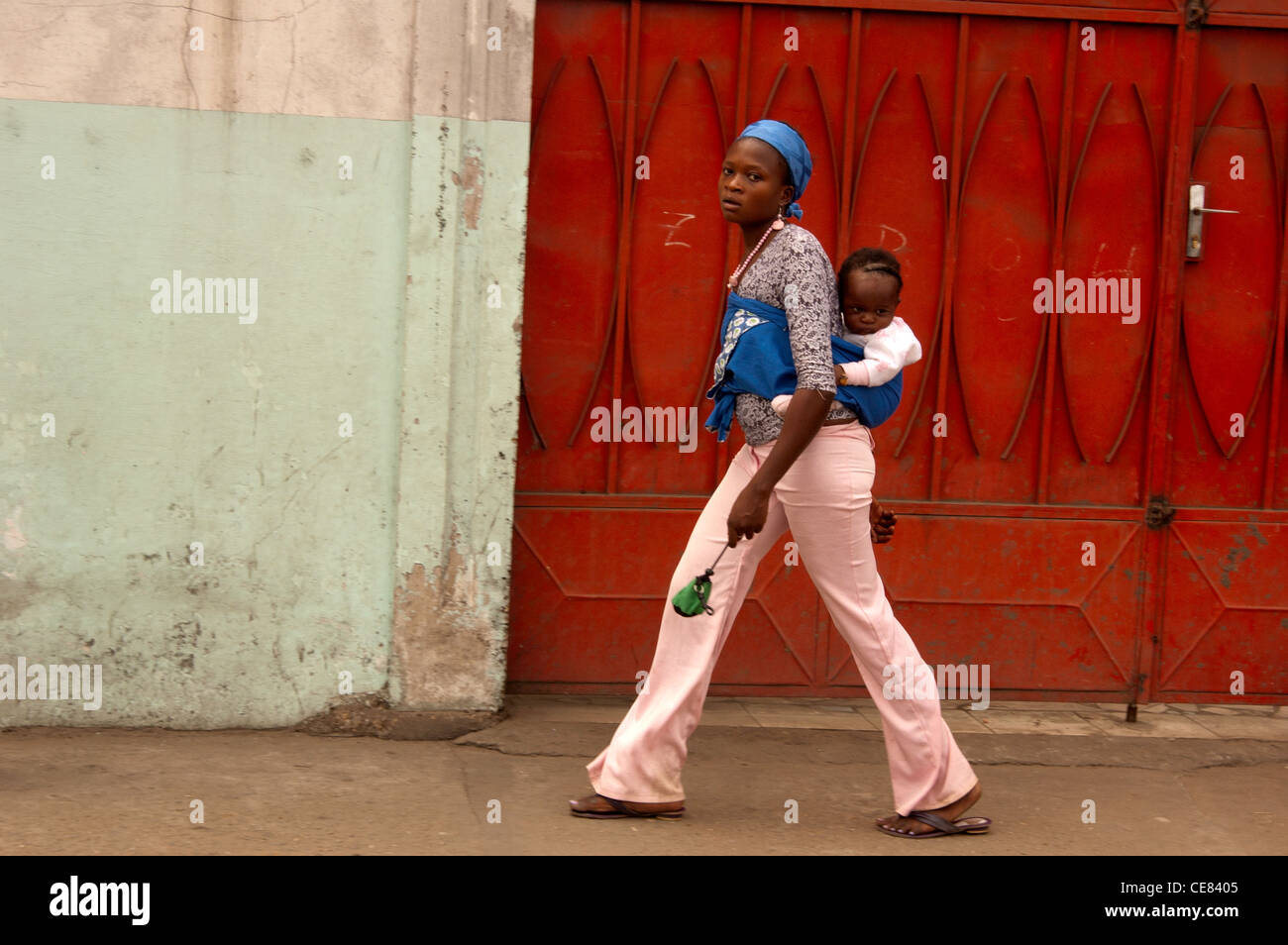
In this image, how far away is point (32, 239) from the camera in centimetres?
488

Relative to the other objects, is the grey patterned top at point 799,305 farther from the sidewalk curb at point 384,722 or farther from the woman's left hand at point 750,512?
the sidewalk curb at point 384,722

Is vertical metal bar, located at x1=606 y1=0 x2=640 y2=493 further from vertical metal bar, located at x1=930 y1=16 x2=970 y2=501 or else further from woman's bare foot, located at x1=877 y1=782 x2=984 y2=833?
woman's bare foot, located at x1=877 y1=782 x2=984 y2=833

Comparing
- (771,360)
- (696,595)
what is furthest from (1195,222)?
(696,595)

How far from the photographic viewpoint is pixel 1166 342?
226 inches

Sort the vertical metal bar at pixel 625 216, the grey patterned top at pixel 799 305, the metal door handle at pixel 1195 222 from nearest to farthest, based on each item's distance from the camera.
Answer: the grey patterned top at pixel 799 305
the vertical metal bar at pixel 625 216
the metal door handle at pixel 1195 222

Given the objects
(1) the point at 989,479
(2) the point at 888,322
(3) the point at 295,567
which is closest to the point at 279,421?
(3) the point at 295,567

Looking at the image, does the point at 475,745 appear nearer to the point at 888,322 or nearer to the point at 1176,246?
the point at 888,322

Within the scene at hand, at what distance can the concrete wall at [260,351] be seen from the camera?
16.1ft

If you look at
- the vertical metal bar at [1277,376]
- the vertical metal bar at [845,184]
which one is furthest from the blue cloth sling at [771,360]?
the vertical metal bar at [1277,376]

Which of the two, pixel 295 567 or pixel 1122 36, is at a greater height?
pixel 1122 36

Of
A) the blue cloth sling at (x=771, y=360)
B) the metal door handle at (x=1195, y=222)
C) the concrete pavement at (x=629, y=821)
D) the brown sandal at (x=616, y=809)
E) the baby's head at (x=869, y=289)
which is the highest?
the metal door handle at (x=1195, y=222)

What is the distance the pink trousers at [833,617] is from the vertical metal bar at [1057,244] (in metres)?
1.74

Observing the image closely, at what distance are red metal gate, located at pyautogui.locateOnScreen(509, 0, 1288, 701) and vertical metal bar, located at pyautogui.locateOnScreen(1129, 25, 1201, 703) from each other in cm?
1

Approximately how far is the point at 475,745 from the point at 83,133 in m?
2.39
